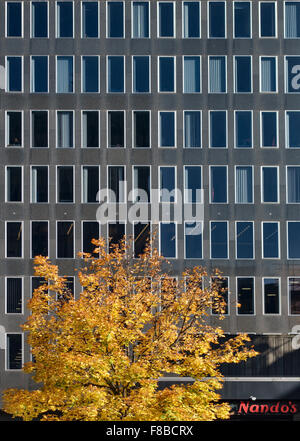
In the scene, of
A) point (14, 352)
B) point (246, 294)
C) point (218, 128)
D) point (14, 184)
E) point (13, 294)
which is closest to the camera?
point (14, 352)

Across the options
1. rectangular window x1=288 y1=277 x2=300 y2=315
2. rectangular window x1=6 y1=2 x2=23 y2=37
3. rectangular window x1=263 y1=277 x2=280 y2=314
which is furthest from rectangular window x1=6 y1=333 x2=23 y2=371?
rectangular window x1=6 y1=2 x2=23 y2=37

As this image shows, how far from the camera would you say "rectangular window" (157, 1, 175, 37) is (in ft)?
149

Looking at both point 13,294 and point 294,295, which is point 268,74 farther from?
point 13,294

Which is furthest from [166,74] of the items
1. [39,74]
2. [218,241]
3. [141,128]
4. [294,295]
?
[294,295]

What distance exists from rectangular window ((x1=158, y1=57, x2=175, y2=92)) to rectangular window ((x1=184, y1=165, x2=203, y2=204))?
5.66 m

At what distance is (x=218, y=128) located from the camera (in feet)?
147

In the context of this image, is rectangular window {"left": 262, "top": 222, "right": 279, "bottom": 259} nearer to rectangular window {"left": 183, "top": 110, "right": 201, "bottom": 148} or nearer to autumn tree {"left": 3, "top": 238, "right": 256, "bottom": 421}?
rectangular window {"left": 183, "top": 110, "right": 201, "bottom": 148}

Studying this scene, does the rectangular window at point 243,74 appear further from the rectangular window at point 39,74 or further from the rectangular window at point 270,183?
the rectangular window at point 39,74

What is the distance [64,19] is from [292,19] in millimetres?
15848

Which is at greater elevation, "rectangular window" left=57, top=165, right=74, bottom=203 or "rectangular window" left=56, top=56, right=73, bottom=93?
"rectangular window" left=56, top=56, right=73, bottom=93

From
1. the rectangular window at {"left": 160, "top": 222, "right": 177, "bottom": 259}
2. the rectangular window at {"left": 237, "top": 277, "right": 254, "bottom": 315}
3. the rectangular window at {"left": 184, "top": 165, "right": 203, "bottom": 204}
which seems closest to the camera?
the rectangular window at {"left": 237, "top": 277, "right": 254, "bottom": 315}

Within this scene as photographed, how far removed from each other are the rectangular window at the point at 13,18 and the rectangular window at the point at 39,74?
2323 millimetres

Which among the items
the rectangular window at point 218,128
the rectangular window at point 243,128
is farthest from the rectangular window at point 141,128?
the rectangular window at point 243,128

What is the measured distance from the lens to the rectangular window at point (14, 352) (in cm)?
4309
